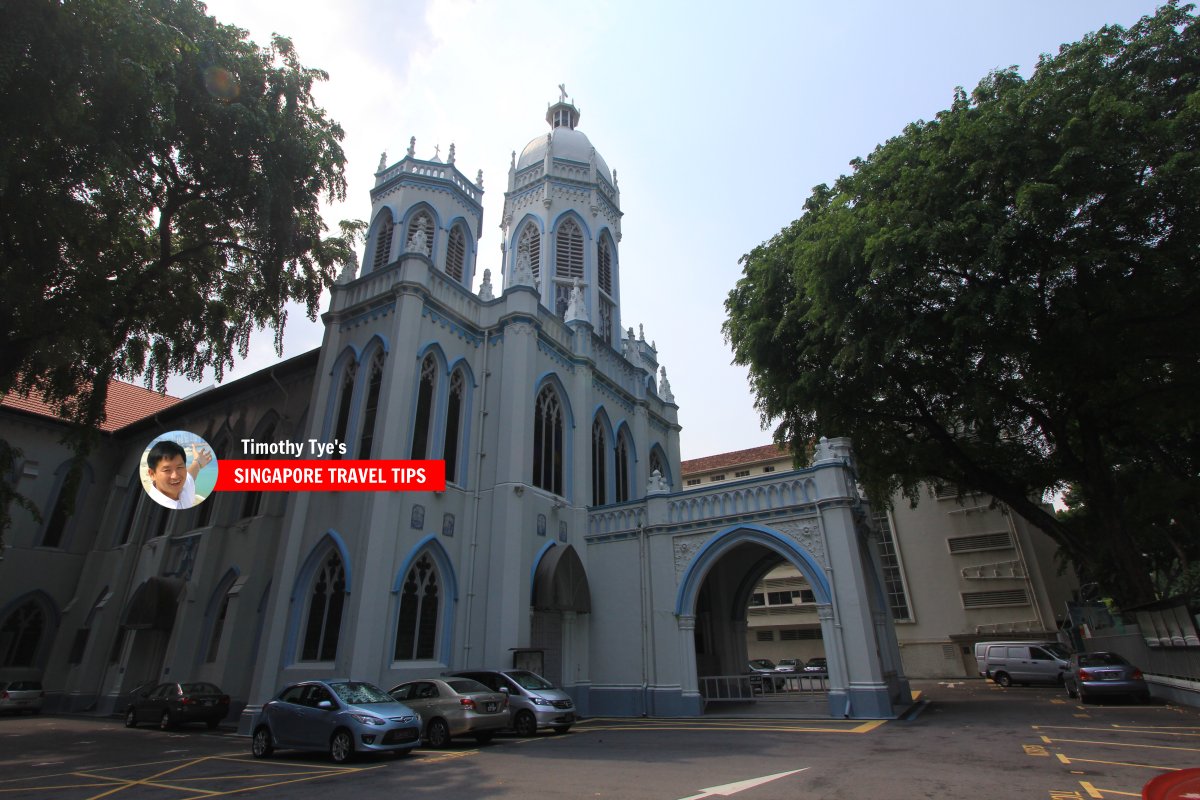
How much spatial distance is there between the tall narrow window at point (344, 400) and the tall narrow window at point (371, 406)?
1.90 feet

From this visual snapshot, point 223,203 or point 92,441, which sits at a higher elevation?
point 223,203

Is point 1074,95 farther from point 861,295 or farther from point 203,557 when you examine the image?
point 203,557

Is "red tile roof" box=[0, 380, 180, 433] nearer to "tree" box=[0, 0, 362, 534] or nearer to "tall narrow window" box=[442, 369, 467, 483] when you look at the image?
"tree" box=[0, 0, 362, 534]

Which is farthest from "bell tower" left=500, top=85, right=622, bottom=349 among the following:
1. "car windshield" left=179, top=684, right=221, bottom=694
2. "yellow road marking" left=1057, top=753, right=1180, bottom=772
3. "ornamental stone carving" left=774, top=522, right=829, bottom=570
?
"yellow road marking" left=1057, top=753, right=1180, bottom=772

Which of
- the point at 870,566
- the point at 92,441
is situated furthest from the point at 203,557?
the point at 870,566

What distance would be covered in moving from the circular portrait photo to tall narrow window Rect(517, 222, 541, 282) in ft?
45.2

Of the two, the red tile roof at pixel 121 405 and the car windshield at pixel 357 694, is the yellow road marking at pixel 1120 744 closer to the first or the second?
the car windshield at pixel 357 694

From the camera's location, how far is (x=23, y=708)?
20688 millimetres

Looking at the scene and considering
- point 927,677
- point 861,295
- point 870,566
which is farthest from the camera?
point 927,677

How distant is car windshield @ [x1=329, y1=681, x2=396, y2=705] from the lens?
10.1 m

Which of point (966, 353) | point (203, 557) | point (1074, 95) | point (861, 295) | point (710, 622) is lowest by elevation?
point (710, 622)

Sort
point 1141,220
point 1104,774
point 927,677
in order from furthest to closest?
point 927,677, point 1141,220, point 1104,774

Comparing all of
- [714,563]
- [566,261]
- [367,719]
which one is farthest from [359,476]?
[566,261]

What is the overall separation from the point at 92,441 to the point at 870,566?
19.7 m
